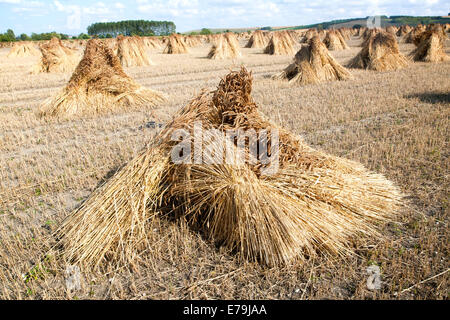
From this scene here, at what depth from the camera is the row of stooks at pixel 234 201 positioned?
8.98 ft

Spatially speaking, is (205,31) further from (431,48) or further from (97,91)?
(97,91)

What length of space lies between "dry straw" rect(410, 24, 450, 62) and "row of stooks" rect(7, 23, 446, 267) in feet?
48.0

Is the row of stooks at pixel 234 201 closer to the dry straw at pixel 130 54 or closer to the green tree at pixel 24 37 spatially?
the dry straw at pixel 130 54

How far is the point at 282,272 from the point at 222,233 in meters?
0.69

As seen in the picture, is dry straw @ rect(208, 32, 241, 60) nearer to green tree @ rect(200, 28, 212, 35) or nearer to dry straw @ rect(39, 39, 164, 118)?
dry straw @ rect(39, 39, 164, 118)

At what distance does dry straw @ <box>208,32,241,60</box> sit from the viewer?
70.6 feet

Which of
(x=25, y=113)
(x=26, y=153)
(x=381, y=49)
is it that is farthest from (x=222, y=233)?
(x=381, y=49)

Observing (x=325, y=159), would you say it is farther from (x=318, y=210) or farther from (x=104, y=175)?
(x=104, y=175)

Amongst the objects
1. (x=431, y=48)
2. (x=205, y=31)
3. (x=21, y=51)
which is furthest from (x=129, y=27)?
(x=431, y=48)

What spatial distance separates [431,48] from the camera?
14.7m

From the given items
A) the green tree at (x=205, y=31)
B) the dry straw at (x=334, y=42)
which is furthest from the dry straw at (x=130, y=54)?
the green tree at (x=205, y=31)

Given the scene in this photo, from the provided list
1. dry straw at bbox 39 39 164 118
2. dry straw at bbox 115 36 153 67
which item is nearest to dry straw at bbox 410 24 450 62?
dry straw at bbox 39 39 164 118

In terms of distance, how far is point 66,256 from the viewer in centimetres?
285

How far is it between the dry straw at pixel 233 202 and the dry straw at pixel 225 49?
19.2 metres
